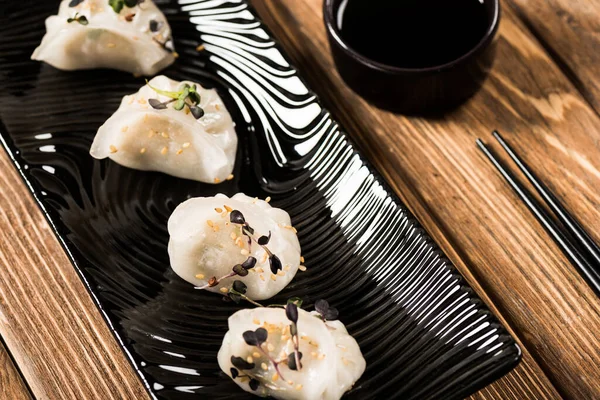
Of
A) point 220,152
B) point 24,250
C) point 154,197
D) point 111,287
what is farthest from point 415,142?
point 24,250

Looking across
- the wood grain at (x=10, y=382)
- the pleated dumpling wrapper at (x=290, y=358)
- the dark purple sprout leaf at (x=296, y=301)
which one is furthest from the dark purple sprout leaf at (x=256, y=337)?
the wood grain at (x=10, y=382)

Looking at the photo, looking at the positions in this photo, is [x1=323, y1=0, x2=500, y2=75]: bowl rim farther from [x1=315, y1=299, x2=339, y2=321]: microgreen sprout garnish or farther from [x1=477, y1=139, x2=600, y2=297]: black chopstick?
[x1=315, y1=299, x2=339, y2=321]: microgreen sprout garnish

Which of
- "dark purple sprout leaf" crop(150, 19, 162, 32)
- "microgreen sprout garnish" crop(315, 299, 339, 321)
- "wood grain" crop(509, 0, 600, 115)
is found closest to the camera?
"microgreen sprout garnish" crop(315, 299, 339, 321)

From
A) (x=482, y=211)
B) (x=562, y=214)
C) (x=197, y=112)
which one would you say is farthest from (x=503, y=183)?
(x=197, y=112)

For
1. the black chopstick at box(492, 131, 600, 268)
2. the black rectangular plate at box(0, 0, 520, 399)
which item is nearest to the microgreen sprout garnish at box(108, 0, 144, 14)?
the black rectangular plate at box(0, 0, 520, 399)

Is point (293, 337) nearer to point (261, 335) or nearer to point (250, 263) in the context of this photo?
point (261, 335)
